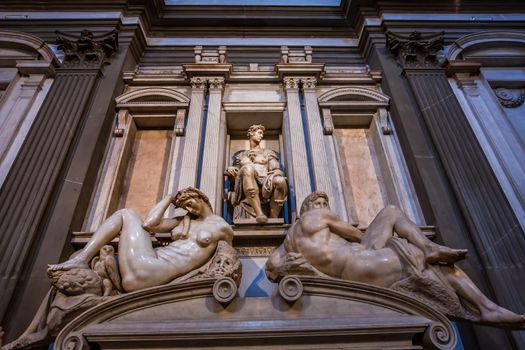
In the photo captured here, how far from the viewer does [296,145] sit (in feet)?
23.2

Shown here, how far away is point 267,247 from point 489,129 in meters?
5.00

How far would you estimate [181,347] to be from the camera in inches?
139

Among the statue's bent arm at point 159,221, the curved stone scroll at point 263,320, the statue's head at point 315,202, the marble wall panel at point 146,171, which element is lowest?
the curved stone scroll at point 263,320

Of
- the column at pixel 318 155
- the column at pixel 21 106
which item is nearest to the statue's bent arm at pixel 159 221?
the column at pixel 318 155

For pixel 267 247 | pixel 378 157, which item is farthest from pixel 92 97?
pixel 378 157

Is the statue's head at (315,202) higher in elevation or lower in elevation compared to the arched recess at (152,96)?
lower

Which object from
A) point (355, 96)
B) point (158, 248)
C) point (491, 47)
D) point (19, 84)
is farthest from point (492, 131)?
point (19, 84)

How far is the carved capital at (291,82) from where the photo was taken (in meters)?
8.23

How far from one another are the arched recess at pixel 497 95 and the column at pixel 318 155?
2.79m

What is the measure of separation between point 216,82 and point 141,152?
84.3 inches

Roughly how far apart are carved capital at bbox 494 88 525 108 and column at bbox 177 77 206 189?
20.9 ft

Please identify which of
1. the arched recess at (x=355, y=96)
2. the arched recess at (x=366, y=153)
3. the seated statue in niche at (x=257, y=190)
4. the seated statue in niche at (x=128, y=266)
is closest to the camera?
the seated statue in niche at (x=128, y=266)

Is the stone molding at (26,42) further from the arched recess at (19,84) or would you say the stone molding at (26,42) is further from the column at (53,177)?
the column at (53,177)

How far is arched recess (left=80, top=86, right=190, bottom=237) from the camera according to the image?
6691mm
